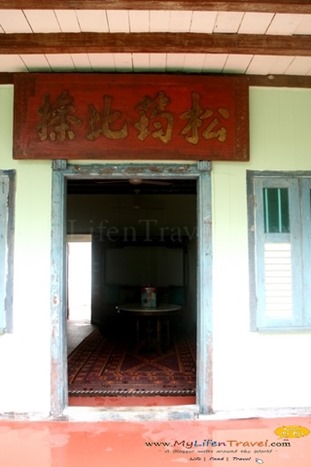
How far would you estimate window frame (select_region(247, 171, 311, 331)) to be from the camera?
3.43m

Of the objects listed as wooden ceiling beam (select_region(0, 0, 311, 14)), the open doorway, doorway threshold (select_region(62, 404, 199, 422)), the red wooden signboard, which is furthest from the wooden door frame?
the open doorway

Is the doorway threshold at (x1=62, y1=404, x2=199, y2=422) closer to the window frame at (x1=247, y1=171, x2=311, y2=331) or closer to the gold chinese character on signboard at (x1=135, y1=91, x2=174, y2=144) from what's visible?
the window frame at (x1=247, y1=171, x2=311, y2=331)

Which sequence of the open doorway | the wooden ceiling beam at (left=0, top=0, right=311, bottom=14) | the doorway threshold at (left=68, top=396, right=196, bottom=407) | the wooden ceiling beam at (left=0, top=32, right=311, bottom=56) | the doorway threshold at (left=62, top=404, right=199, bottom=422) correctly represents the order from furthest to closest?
the open doorway → the doorway threshold at (left=68, top=396, right=196, bottom=407) → the doorway threshold at (left=62, top=404, right=199, bottom=422) → the wooden ceiling beam at (left=0, top=32, right=311, bottom=56) → the wooden ceiling beam at (left=0, top=0, right=311, bottom=14)

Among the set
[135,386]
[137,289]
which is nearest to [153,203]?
[137,289]

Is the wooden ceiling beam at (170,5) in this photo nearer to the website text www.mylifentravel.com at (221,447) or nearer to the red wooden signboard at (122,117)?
the red wooden signboard at (122,117)

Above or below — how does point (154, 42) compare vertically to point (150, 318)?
above

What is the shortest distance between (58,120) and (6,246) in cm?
116

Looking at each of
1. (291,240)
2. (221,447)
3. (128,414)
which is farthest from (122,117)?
(221,447)

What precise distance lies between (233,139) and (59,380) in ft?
8.29

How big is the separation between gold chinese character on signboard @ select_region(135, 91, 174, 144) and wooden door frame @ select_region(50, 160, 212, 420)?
0.25m

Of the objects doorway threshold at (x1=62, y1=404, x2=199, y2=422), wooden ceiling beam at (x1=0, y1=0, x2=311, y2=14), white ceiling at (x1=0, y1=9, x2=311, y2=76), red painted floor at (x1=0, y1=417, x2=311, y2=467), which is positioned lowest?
red painted floor at (x1=0, y1=417, x2=311, y2=467)

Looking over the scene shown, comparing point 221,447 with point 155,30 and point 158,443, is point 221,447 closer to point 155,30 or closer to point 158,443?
point 158,443

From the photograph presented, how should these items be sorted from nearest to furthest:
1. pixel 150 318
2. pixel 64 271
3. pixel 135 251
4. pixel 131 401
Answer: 1. pixel 64 271
2. pixel 131 401
3. pixel 150 318
4. pixel 135 251

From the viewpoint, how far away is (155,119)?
3367 mm
